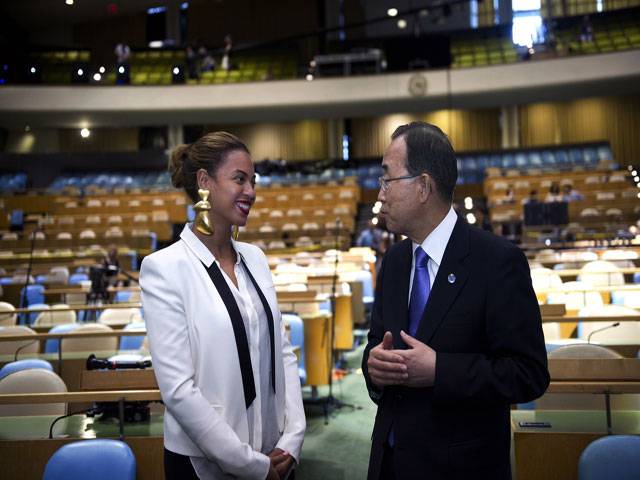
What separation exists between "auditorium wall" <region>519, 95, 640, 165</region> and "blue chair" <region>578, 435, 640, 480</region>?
20.8 metres

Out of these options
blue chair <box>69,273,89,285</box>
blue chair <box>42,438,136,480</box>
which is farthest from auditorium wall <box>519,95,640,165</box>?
blue chair <box>42,438,136,480</box>

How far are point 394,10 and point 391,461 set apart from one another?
2257 cm

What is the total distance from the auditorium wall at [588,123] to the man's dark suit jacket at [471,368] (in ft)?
70.4

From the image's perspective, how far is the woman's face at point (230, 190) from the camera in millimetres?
2078

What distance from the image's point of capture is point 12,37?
21609mm

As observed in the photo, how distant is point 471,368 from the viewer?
1.72 meters

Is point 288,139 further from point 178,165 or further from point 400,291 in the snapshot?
point 400,291

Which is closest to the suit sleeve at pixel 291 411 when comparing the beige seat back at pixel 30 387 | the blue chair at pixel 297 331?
the beige seat back at pixel 30 387

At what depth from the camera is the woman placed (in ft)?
6.10

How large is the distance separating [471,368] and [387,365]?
196 millimetres

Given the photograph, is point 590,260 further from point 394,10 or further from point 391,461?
point 394,10

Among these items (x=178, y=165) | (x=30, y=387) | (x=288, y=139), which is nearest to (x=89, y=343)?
(x=30, y=387)

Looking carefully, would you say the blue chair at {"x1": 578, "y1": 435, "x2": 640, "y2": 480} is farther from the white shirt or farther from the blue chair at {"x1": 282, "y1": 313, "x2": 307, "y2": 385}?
the blue chair at {"x1": 282, "y1": 313, "x2": 307, "y2": 385}

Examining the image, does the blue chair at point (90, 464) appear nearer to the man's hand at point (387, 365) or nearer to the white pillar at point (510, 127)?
the man's hand at point (387, 365)
